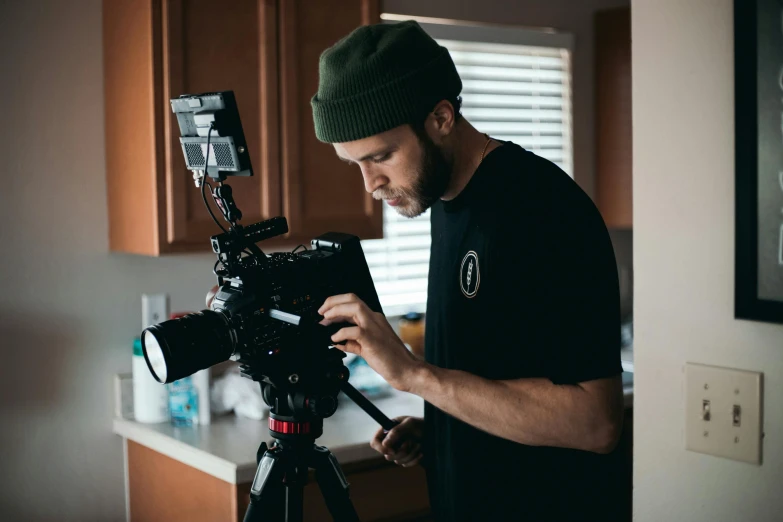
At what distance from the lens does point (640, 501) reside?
1305 millimetres

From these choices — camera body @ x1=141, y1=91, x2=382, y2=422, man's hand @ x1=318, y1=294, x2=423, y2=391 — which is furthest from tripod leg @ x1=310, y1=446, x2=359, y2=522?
man's hand @ x1=318, y1=294, x2=423, y2=391

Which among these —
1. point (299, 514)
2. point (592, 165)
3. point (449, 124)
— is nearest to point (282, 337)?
point (299, 514)

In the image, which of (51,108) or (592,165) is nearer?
(51,108)

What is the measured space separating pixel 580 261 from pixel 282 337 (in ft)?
1.50

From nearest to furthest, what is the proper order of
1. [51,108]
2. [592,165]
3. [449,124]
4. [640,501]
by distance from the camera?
[640,501] < [449,124] < [51,108] < [592,165]

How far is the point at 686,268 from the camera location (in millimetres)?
1224

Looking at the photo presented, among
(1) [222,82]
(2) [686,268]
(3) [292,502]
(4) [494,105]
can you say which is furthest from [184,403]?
(4) [494,105]

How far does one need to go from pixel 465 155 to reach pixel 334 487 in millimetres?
599

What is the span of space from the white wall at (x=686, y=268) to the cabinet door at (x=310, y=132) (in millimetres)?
1261

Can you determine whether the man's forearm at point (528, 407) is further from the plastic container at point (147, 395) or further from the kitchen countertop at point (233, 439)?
the plastic container at point (147, 395)

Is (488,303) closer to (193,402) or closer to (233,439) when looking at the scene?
(233,439)

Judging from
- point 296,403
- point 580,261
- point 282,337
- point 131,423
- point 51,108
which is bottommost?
point 131,423

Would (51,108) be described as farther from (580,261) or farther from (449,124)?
(580,261)

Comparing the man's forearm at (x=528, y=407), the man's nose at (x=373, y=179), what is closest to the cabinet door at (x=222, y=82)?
the man's nose at (x=373, y=179)
